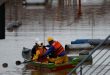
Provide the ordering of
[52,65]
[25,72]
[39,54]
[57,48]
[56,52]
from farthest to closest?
[39,54]
[56,52]
[57,48]
[52,65]
[25,72]

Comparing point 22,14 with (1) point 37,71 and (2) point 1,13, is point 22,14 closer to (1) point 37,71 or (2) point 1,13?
(2) point 1,13

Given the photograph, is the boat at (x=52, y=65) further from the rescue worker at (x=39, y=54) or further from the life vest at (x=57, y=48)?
A: the life vest at (x=57, y=48)

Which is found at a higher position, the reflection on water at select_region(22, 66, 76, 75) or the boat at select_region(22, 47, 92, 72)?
the boat at select_region(22, 47, 92, 72)

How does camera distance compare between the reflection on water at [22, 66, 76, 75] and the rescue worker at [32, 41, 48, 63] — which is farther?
the rescue worker at [32, 41, 48, 63]

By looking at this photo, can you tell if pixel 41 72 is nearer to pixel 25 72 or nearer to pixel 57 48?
pixel 25 72

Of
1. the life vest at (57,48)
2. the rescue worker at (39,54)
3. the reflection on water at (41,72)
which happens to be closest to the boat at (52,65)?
the reflection on water at (41,72)

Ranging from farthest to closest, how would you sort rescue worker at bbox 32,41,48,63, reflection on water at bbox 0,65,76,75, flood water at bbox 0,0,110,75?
flood water at bbox 0,0,110,75 < rescue worker at bbox 32,41,48,63 < reflection on water at bbox 0,65,76,75

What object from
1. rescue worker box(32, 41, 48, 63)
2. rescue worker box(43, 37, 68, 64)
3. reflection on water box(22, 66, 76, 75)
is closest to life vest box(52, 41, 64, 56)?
rescue worker box(43, 37, 68, 64)

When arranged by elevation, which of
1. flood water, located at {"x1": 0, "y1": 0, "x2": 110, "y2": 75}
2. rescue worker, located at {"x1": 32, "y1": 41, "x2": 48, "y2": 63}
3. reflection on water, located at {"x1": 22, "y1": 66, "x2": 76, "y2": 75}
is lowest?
flood water, located at {"x1": 0, "y1": 0, "x2": 110, "y2": 75}

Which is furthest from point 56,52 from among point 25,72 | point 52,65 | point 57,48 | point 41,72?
point 25,72

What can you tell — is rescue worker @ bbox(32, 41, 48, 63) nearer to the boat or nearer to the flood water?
the boat

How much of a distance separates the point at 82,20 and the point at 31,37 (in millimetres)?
13872

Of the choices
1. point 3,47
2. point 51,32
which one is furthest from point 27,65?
point 51,32

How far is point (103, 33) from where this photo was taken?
43.8 m
